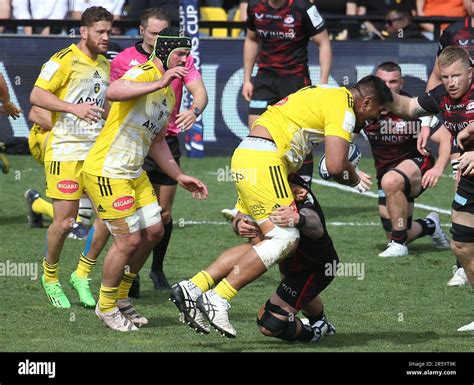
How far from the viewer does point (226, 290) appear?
26.2 ft

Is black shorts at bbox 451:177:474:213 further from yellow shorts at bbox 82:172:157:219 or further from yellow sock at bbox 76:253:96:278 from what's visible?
yellow sock at bbox 76:253:96:278

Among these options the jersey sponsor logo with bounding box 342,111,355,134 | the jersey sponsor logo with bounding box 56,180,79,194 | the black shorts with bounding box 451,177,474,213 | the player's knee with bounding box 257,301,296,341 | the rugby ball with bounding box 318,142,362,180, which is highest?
the jersey sponsor logo with bounding box 342,111,355,134

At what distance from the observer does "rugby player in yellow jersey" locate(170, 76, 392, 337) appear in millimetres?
7934

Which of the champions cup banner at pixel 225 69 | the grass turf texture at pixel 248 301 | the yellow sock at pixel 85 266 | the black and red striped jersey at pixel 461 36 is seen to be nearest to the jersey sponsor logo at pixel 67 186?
the yellow sock at pixel 85 266

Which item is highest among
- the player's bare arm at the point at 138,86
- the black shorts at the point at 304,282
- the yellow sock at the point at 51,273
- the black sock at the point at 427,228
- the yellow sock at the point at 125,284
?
the player's bare arm at the point at 138,86

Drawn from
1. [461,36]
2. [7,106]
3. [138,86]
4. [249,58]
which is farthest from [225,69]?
[138,86]

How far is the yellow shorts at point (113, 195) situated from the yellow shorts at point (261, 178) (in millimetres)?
823

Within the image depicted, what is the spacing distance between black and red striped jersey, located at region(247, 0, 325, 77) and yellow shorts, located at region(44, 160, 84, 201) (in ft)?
13.2

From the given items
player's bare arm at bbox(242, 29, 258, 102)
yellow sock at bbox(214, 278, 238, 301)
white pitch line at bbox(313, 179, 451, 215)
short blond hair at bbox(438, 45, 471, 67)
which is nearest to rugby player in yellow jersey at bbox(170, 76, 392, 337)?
yellow sock at bbox(214, 278, 238, 301)

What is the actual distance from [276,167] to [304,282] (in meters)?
0.86

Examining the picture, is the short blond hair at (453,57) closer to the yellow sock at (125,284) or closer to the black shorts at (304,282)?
the black shorts at (304,282)

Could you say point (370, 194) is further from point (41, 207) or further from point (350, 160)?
point (350, 160)

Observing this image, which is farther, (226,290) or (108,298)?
(108,298)

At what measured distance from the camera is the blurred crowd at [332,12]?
1833 centimetres
